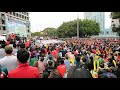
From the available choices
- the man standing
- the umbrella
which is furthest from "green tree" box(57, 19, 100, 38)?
the man standing

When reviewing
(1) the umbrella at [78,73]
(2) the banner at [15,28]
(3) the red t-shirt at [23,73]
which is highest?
(2) the banner at [15,28]

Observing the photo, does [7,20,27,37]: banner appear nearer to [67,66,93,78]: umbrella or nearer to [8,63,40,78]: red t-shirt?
[67,66,93,78]: umbrella

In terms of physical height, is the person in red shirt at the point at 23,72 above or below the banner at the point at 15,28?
below

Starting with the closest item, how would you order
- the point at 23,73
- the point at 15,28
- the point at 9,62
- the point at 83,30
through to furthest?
the point at 23,73 → the point at 9,62 → the point at 15,28 → the point at 83,30

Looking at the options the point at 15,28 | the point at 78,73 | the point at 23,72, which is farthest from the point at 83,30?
the point at 23,72

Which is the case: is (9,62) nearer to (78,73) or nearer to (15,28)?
(78,73)

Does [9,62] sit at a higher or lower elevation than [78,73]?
higher

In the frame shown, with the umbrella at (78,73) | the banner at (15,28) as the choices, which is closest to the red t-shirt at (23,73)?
the umbrella at (78,73)

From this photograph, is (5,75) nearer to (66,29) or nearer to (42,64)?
(42,64)

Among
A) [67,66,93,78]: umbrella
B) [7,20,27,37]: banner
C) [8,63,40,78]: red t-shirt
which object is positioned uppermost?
[7,20,27,37]: banner

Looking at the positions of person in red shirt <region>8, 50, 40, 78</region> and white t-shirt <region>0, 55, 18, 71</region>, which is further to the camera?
white t-shirt <region>0, 55, 18, 71</region>

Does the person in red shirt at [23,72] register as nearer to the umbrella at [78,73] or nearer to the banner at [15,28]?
the umbrella at [78,73]
